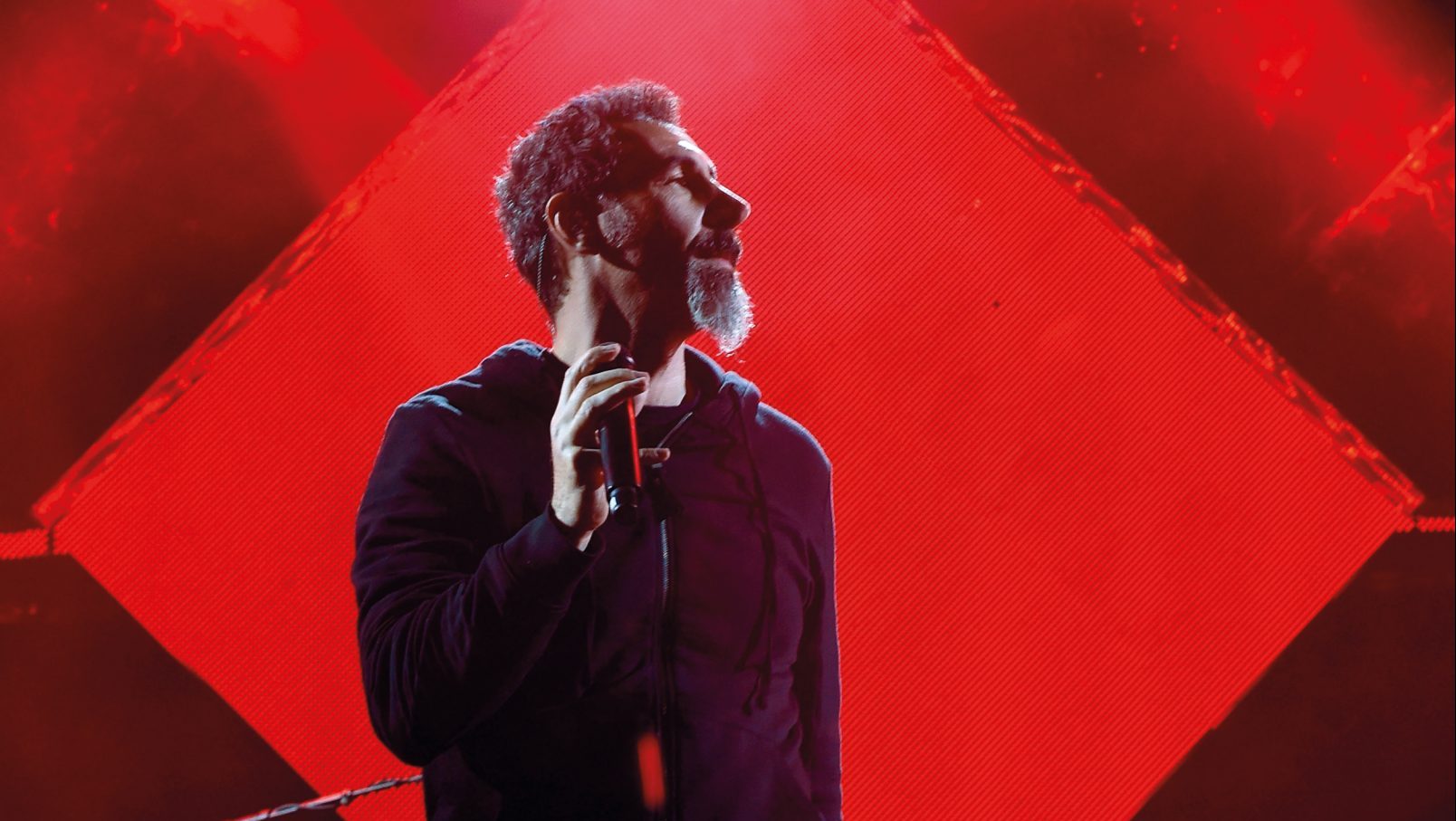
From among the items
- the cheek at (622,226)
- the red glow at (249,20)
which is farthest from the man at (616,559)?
the red glow at (249,20)

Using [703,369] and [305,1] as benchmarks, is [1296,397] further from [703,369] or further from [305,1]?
[305,1]

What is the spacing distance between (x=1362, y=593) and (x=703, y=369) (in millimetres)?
1585

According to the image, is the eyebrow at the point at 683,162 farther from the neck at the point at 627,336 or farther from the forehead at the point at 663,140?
the neck at the point at 627,336

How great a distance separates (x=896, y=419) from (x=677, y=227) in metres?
0.64

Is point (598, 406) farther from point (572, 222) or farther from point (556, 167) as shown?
point (556, 167)

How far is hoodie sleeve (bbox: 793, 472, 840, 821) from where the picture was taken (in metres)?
1.68

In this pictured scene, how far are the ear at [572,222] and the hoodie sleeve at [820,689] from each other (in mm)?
723

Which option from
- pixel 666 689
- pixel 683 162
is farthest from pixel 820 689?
pixel 683 162

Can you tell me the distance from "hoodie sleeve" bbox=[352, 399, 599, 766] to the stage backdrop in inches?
14.5

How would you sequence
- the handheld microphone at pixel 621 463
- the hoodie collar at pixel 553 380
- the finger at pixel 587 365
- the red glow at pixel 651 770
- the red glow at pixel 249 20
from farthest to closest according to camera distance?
the red glow at pixel 249 20, the hoodie collar at pixel 553 380, the red glow at pixel 651 770, the finger at pixel 587 365, the handheld microphone at pixel 621 463

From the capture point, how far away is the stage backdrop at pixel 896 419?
6.09ft

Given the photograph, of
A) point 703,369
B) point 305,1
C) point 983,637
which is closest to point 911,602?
point 983,637

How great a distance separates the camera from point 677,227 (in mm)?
1676

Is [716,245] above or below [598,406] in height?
above
